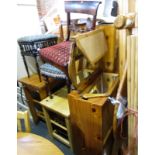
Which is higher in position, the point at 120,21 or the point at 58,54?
the point at 120,21

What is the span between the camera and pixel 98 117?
117cm

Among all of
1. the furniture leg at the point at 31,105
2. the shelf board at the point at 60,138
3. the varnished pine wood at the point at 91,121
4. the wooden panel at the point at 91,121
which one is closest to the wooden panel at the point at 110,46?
the varnished pine wood at the point at 91,121

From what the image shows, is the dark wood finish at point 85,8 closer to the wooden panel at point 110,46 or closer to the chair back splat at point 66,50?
the chair back splat at point 66,50

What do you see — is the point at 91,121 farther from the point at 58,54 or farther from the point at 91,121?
the point at 58,54

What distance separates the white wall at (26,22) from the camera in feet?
6.95

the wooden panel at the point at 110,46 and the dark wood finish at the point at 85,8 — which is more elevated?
the dark wood finish at the point at 85,8

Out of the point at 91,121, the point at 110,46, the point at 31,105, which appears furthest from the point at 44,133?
the point at 110,46

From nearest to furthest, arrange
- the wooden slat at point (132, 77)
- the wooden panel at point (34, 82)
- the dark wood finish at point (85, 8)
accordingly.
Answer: the wooden slat at point (132, 77) < the dark wood finish at point (85, 8) < the wooden panel at point (34, 82)

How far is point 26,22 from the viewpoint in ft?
7.19

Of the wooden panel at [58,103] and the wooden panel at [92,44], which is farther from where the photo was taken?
the wooden panel at [58,103]
